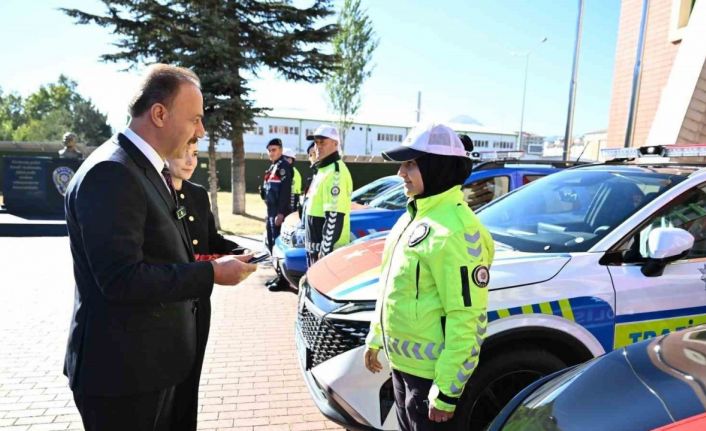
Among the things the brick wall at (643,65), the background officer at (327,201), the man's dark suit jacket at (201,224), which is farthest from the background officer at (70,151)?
the brick wall at (643,65)

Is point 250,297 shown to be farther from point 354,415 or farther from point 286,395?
point 354,415

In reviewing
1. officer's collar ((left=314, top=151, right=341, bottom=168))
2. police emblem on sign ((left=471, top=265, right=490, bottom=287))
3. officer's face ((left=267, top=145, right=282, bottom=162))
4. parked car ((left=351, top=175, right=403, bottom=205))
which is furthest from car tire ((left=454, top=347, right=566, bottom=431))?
officer's face ((left=267, top=145, right=282, bottom=162))

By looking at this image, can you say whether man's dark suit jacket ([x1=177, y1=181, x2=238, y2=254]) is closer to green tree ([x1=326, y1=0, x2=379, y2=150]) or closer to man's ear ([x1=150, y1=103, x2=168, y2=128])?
man's ear ([x1=150, y1=103, x2=168, y2=128])

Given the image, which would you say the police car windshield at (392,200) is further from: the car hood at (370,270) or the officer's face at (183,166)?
the officer's face at (183,166)

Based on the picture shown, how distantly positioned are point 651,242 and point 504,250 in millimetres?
736

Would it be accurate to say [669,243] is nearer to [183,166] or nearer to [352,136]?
[183,166]

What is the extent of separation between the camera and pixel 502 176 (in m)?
5.79

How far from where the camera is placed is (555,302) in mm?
2406

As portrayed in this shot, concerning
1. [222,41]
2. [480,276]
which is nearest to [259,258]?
[480,276]

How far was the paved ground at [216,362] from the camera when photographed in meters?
3.23

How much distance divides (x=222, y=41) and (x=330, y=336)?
1008 cm

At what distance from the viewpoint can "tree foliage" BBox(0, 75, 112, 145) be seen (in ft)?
167

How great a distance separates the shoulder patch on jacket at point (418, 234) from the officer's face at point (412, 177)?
177 mm

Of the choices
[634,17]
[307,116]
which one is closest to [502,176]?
[634,17]
